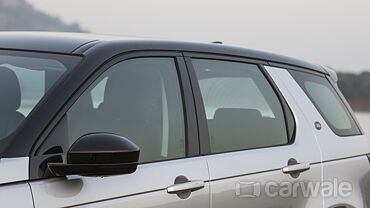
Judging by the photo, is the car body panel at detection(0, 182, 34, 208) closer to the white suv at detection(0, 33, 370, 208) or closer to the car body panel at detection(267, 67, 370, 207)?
the white suv at detection(0, 33, 370, 208)

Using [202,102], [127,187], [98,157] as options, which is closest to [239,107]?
[202,102]

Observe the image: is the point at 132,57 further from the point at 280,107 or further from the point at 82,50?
the point at 280,107

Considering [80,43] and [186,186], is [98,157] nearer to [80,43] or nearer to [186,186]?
[186,186]

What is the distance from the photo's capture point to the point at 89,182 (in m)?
3.16

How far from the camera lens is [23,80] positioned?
3525 millimetres

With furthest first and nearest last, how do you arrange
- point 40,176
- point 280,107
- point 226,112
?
point 280,107
point 226,112
point 40,176

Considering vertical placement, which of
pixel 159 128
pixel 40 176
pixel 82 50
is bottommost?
pixel 40 176

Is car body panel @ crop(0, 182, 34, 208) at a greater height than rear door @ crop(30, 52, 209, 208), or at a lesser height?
lesser

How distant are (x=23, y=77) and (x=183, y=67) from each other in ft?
2.71

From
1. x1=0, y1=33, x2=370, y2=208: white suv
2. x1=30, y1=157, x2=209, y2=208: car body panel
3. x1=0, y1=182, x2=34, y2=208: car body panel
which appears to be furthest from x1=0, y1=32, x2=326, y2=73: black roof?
x1=0, y1=182, x2=34, y2=208: car body panel

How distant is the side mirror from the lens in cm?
296

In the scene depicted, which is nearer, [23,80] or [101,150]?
[101,150]

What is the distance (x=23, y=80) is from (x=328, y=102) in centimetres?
222

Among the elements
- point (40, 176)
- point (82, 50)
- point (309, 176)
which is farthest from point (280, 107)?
point (40, 176)
